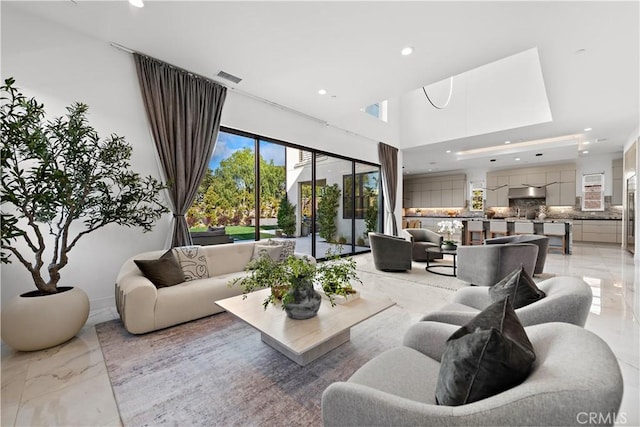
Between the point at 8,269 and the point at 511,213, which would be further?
Answer: the point at 511,213

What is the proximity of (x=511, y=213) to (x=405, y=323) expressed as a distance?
9.49 m

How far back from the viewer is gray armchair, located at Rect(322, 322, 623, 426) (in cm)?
64

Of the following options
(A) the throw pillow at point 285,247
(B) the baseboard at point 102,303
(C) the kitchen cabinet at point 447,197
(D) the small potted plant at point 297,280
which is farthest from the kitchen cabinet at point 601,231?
(B) the baseboard at point 102,303

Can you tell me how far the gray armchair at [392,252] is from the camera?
4863mm

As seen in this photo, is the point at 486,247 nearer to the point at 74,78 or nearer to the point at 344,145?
the point at 344,145

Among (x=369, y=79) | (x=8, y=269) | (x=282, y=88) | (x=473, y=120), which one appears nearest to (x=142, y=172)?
(x=8, y=269)

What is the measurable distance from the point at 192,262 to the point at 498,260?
4.14 m

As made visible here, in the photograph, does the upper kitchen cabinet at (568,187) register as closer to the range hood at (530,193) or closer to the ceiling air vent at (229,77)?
the range hood at (530,193)

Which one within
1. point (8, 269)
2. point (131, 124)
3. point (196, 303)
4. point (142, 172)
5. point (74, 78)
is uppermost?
point (74, 78)

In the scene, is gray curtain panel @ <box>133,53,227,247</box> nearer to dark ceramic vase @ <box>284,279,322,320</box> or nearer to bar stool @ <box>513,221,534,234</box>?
dark ceramic vase @ <box>284,279,322,320</box>

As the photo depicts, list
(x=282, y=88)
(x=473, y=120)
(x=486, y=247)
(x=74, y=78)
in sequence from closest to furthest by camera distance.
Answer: (x=74, y=78), (x=486, y=247), (x=282, y=88), (x=473, y=120)

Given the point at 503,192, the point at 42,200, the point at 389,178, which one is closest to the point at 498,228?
the point at 503,192

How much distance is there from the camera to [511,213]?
9.81 meters

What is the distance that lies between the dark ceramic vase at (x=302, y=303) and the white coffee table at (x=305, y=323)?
0.05 m
